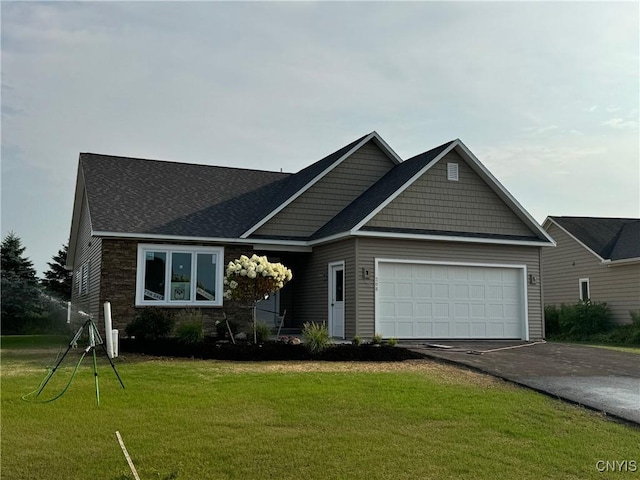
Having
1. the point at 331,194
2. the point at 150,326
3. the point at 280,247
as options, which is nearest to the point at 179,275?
the point at 150,326

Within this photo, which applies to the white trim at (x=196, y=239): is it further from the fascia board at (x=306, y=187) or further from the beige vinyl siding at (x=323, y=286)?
the beige vinyl siding at (x=323, y=286)

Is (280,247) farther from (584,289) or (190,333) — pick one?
(584,289)

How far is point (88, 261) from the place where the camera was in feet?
→ 67.5

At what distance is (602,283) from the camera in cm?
2612

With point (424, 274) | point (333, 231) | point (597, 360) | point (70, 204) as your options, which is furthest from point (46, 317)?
point (597, 360)

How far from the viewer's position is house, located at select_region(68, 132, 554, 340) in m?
17.0

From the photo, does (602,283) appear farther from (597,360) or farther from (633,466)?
(633,466)

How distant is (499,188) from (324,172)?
5.47m

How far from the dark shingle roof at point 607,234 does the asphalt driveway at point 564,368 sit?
10189mm

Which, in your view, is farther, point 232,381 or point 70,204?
point 70,204

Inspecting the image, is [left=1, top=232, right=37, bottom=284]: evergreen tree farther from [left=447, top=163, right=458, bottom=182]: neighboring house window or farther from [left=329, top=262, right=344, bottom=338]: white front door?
[left=447, top=163, right=458, bottom=182]: neighboring house window

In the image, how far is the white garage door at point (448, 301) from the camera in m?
17.0

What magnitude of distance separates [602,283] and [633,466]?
2110 centimetres

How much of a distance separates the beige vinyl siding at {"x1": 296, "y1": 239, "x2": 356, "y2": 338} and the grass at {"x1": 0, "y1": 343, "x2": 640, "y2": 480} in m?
5.68
